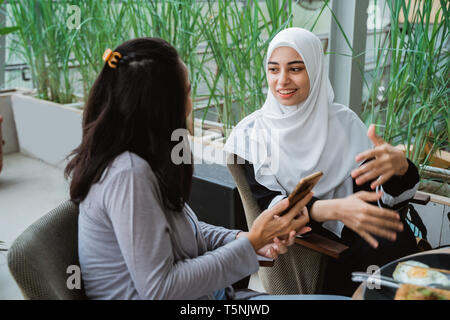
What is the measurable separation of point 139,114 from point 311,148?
3.06 ft

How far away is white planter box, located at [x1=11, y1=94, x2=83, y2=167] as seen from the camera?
385 centimetres

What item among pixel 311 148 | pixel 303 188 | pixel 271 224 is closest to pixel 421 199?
pixel 311 148

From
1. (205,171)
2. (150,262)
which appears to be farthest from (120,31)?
(150,262)

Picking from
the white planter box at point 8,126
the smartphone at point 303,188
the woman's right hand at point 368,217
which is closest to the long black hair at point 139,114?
the smartphone at point 303,188

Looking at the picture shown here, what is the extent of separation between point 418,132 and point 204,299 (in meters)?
1.52

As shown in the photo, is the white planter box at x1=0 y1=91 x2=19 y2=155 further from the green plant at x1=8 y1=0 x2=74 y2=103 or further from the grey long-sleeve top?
the grey long-sleeve top

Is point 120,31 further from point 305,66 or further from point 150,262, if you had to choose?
point 150,262

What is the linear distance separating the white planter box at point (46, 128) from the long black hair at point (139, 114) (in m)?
2.64

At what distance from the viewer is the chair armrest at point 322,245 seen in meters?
1.60

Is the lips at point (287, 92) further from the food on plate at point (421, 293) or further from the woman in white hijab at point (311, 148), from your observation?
the food on plate at point (421, 293)

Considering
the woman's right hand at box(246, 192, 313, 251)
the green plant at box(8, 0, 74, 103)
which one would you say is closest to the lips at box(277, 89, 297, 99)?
the woman's right hand at box(246, 192, 313, 251)

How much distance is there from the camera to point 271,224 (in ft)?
4.36

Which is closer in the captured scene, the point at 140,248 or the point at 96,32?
the point at 140,248

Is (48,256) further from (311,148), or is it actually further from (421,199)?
(421,199)
